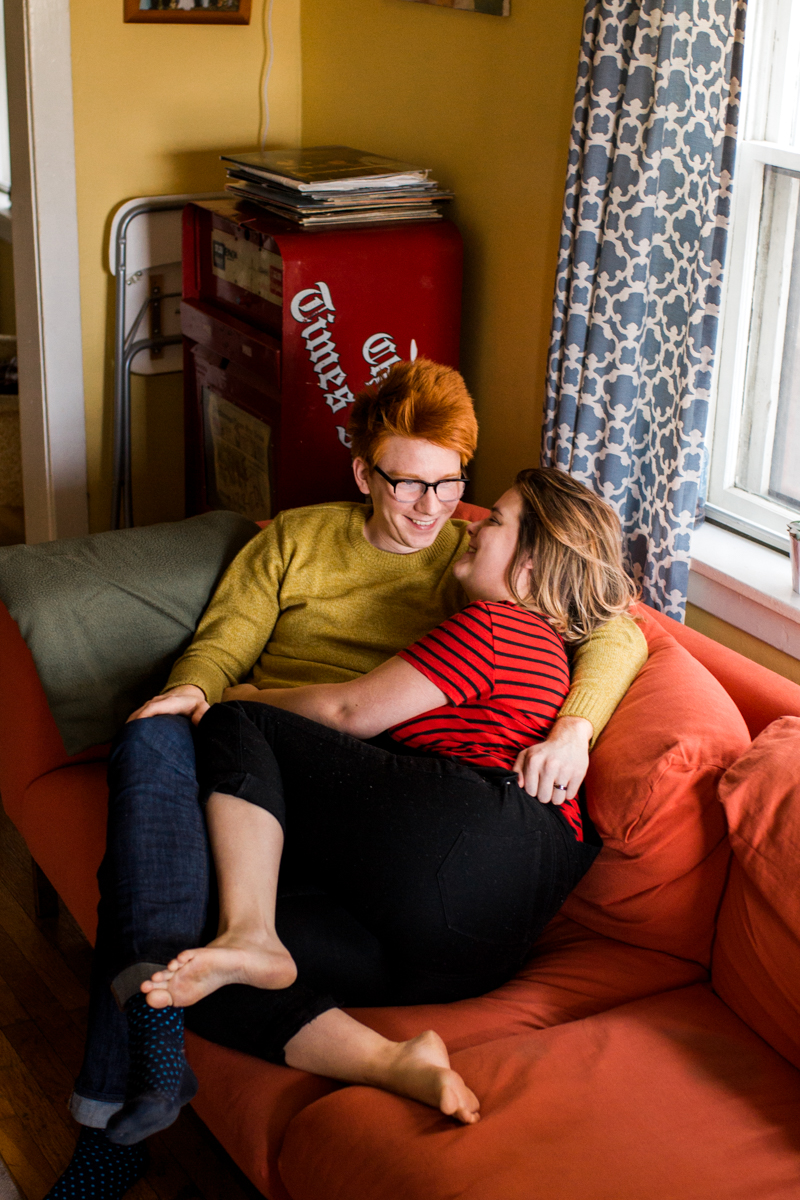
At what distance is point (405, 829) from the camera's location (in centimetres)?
140

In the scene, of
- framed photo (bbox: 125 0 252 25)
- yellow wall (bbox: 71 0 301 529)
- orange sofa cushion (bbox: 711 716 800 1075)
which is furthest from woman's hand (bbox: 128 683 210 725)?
framed photo (bbox: 125 0 252 25)

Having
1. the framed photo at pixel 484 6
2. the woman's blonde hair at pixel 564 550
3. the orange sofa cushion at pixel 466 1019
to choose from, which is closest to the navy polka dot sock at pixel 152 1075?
the orange sofa cushion at pixel 466 1019

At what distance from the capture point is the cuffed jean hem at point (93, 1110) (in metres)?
1.40

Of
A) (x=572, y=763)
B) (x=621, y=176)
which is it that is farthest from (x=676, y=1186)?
(x=621, y=176)

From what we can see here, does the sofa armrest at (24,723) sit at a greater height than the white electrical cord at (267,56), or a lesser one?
lesser

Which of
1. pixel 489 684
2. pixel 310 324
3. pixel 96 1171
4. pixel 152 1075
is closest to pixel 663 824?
pixel 489 684

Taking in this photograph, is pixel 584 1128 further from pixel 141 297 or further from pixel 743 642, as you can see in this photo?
pixel 141 297

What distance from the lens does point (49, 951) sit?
203cm

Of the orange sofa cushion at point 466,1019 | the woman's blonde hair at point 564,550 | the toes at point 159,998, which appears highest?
the woman's blonde hair at point 564,550

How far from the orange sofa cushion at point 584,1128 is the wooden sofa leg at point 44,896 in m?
0.94

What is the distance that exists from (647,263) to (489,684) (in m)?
0.88

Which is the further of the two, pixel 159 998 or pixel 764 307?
pixel 764 307

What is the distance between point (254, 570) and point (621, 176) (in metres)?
0.92

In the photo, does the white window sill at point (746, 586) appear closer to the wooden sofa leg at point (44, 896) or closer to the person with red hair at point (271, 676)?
the person with red hair at point (271, 676)
